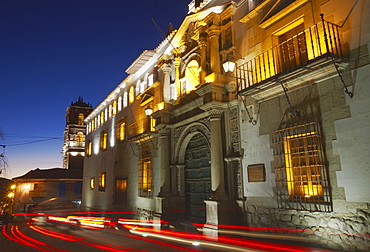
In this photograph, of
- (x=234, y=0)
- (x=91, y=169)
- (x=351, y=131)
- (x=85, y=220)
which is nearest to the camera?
(x=351, y=131)

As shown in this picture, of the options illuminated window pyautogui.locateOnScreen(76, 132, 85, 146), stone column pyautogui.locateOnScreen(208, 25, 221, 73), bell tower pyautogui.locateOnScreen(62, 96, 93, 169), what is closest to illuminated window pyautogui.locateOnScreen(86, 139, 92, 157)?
bell tower pyautogui.locateOnScreen(62, 96, 93, 169)

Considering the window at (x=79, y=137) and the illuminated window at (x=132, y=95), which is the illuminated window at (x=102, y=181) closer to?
the illuminated window at (x=132, y=95)

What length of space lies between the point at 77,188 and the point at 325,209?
38327mm

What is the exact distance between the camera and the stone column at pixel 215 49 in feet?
32.3

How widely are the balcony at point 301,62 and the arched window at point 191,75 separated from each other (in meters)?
3.45

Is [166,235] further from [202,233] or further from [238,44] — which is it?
[238,44]

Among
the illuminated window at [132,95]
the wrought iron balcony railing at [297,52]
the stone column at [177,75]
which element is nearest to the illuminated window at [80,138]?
the illuminated window at [132,95]

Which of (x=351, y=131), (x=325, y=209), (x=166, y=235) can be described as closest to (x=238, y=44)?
(x=351, y=131)

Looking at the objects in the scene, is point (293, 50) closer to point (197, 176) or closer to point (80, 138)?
point (197, 176)

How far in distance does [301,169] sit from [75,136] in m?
43.1

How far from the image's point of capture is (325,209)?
6121 millimetres

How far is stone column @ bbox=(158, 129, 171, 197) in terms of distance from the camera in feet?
39.8

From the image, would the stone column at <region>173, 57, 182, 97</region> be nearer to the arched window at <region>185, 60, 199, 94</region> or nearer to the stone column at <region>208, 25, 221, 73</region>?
the arched window at <region>185, 60, 199, 94</region>

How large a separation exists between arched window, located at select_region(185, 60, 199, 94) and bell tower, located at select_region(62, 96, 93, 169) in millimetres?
35466
